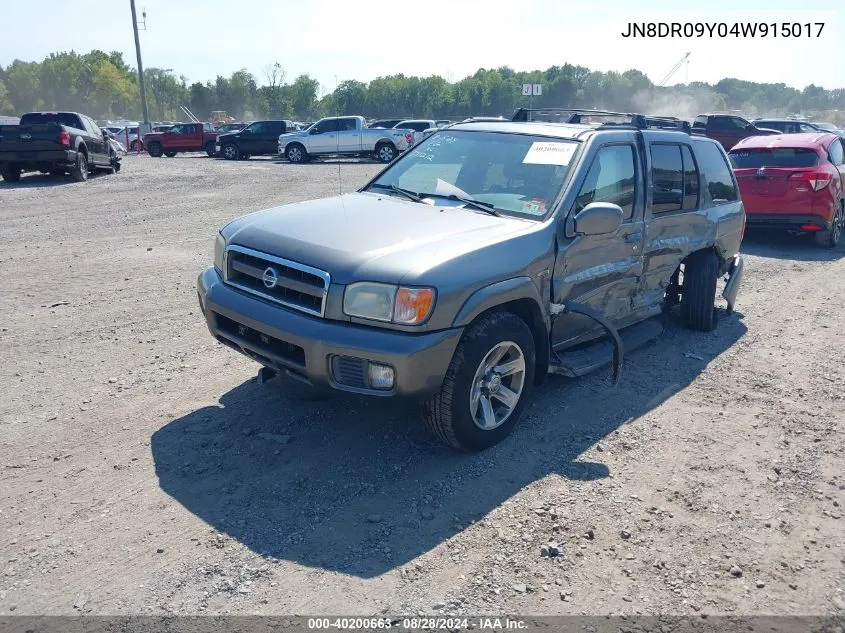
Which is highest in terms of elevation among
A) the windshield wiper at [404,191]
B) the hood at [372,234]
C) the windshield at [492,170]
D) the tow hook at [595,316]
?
the windshield at [492,170]

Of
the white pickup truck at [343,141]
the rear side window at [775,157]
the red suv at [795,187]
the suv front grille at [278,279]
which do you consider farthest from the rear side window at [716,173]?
the white pickup truck at [343,141]

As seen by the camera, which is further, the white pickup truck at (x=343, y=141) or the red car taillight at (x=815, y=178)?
the white pickup truck at (x=343, y=141)

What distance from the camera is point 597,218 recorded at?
14.7ft

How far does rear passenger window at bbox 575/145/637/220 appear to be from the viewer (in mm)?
4859

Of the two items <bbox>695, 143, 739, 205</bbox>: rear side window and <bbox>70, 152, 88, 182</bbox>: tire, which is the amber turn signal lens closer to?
<bbox>695, 143, 739, 205</bbox>: rear side window

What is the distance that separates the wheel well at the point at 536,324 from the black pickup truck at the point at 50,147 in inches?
633

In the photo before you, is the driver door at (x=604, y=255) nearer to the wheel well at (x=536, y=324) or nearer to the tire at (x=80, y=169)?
the wheel well at (x=536, y=324)

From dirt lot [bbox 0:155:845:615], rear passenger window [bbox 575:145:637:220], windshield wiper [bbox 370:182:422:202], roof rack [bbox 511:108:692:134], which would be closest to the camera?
dirt lot [bbox 0:155:845:615]

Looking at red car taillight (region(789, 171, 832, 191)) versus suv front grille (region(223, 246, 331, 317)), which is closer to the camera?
suv front grille (region(223, 246, 331, 317))

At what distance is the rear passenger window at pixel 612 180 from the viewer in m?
4.86

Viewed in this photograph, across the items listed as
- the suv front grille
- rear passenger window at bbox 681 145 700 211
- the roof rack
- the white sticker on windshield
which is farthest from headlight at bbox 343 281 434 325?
rear passenger window at bbox 681 145 700 211

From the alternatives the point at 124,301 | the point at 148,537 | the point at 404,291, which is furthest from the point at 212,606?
the point at 124,301

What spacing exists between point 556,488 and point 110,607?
2.25 metres

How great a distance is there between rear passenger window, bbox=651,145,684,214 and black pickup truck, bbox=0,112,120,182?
51.2ft
